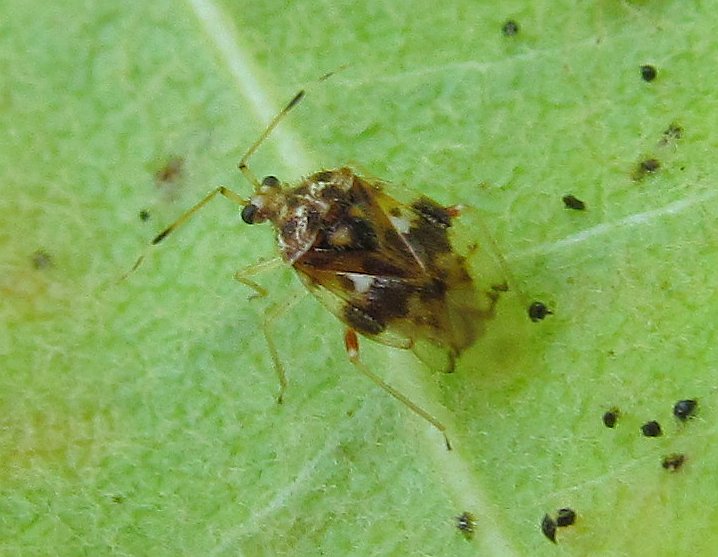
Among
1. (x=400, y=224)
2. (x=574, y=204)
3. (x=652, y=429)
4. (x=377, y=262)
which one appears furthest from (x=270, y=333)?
(x=652, y=429)

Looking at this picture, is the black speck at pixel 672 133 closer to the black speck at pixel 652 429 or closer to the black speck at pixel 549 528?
the black speck at pixel 652 429

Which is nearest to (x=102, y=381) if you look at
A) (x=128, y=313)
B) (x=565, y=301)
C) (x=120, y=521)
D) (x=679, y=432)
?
(x=128, y=313)

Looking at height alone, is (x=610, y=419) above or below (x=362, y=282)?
below

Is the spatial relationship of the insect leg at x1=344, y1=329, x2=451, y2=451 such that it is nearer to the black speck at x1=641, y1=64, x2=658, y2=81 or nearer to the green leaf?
the green leaf

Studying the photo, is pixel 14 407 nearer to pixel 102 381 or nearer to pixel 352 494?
pixel 102 381

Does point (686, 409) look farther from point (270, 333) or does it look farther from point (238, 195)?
point (238, 195)

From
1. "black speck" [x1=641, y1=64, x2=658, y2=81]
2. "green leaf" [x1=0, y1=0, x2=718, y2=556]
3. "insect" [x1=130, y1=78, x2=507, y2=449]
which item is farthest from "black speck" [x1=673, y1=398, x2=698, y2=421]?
"black speck" [x1=641, y1=64, x2=658, y2=81]
